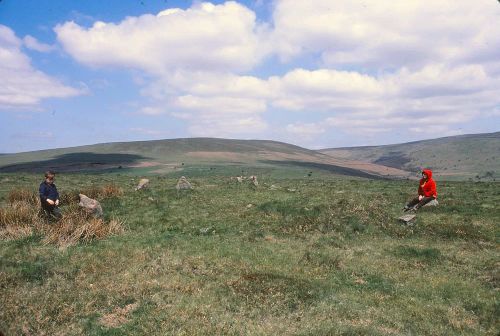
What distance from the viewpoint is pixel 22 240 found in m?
18.2

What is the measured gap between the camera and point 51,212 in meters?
21.8

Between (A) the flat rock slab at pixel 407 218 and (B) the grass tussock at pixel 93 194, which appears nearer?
(A) the flat rock slab at pixel 407 218

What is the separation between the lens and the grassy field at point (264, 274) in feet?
38.1

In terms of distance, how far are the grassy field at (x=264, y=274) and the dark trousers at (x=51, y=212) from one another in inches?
106

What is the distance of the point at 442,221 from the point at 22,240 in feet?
71.2

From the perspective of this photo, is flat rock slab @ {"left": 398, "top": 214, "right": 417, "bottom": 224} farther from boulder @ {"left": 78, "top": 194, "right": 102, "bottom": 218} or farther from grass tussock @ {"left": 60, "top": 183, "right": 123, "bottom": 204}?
grass tussock @ {"left": 60, "top": 183, "right": 123, "bottom": 204}

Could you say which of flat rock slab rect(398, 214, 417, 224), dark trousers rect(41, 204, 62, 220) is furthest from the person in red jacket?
dark trousers rect(41, 204, 62, 220)

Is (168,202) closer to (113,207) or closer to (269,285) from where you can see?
(113,207)

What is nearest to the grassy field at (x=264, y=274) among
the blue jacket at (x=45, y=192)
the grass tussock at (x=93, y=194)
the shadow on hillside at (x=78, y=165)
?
the grass tussock at (x=93, y=194)

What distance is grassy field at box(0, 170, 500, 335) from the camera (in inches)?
457

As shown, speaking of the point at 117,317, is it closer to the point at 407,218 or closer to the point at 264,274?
the point at 264,274

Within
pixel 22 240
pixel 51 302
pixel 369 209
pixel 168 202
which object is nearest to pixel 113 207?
pixel 168 202

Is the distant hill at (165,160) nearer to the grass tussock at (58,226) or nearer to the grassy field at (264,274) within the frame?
the grass tussock at (58,226)

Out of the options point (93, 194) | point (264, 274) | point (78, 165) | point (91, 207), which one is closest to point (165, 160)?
point (78, 165)
